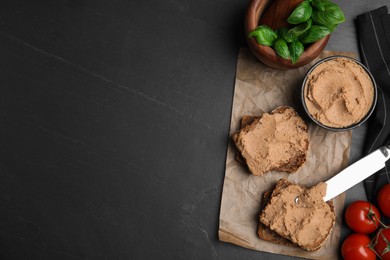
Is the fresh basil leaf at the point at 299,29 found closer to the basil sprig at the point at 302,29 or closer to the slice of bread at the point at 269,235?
the basil sprig at the point at 302,29

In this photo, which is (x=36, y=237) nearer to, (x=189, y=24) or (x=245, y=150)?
(x=245, y=150)

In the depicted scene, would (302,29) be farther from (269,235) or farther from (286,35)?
(269,235)

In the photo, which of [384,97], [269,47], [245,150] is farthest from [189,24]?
[384,97]

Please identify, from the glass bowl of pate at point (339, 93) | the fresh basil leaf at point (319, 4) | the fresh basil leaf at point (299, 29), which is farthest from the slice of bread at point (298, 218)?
the fresh basil leaf at point (319, 4)

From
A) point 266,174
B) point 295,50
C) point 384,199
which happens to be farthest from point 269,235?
point 295,50

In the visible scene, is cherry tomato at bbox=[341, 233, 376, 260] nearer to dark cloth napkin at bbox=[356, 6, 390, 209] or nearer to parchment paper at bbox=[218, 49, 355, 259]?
parchment paper at bbox=[218, 49, 355, 259]
